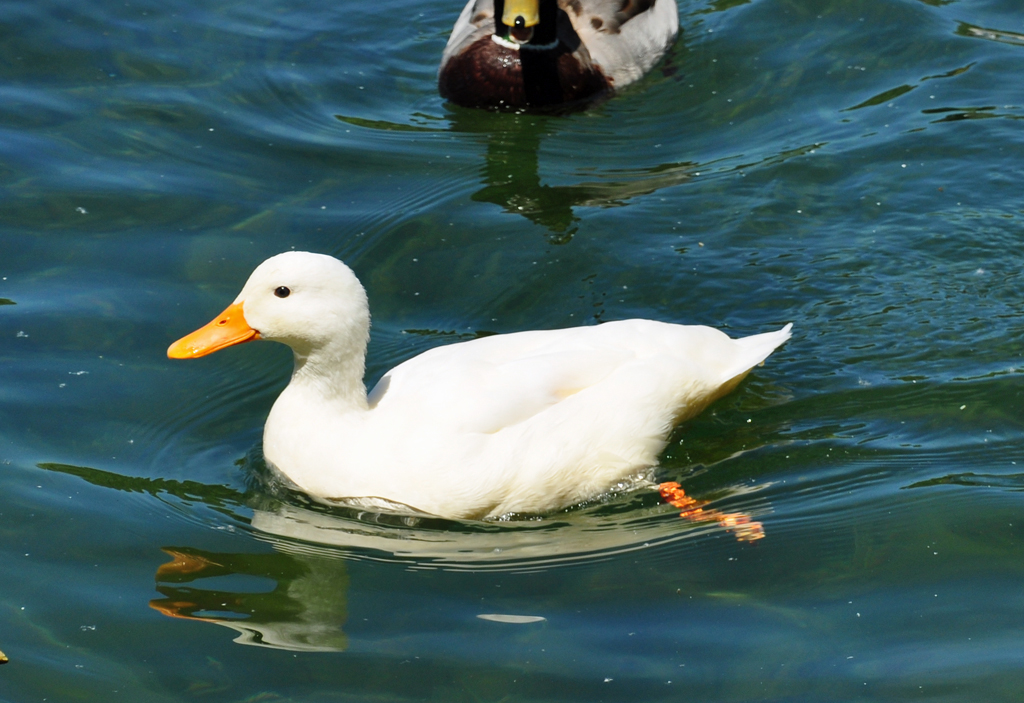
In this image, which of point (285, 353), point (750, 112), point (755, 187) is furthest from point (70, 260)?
point (750, 112)

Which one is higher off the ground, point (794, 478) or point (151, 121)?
point (151, 121)

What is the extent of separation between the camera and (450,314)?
6.20m

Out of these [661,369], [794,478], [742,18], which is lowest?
[794,478]

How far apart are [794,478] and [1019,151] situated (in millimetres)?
3361

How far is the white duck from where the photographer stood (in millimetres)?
4582

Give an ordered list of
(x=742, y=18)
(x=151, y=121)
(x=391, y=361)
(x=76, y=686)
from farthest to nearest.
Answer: (x=742, y=18)
(x=151, y=121)
(x=391, y=361)
(x=76, y=686)

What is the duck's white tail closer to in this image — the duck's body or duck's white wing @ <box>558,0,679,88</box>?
the duck's body

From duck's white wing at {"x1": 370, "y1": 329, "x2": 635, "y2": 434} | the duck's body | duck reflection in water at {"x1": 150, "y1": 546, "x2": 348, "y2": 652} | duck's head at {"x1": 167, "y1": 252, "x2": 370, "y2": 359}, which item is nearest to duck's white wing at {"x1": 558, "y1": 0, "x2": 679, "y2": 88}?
the duck's body

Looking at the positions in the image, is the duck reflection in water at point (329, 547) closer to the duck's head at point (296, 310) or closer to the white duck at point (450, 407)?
the white duck at point (450, 407)

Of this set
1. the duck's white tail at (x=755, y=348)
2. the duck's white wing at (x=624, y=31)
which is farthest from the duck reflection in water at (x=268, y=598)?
the duck's white wing at (x=624, y=31)

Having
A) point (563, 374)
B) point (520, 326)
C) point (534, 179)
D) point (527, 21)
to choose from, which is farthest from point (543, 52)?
point (563, 374)

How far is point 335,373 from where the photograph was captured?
4.72 meters

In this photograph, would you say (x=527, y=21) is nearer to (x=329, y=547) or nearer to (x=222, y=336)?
(x=222, y=336)

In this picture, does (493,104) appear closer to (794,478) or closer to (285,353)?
(285,353)
